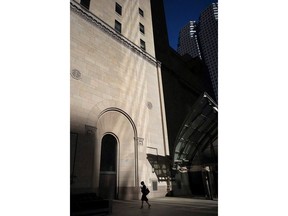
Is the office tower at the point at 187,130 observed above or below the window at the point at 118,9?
below

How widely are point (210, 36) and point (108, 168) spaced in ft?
22.8

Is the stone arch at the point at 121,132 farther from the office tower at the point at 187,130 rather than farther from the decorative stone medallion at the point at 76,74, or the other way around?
the office tower at the point at 187,130

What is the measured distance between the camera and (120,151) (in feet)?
34.3

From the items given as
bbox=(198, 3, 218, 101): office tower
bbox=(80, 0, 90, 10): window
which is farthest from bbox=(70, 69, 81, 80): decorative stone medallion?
bbox=(198, 3, 218, 101): office tower

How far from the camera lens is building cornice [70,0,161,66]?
986cm

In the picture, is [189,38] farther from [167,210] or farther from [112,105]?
[112,105]

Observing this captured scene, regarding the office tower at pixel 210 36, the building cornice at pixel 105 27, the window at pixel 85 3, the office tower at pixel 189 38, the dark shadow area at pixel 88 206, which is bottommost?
the dark shadow area at pixel 88 206

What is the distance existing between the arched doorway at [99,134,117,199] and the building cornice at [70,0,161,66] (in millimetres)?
4992

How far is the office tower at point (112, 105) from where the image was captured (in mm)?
8688

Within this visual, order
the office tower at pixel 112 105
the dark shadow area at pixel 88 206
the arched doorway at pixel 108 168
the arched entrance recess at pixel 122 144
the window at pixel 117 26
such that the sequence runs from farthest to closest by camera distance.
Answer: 1. the window at pixel 117 26
2. the arched entrance recess at pixel 122 144
3. the arched doorway at pixel 108 168
4. the office tower at pixel 112 105
5. the dark shadow area at pixel 88 206

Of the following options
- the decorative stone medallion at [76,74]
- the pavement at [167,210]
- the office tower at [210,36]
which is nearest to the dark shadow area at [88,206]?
the pavement at [167,210]

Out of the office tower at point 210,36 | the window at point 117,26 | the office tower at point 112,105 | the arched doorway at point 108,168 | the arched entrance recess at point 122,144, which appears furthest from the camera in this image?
the window at point 117,26
